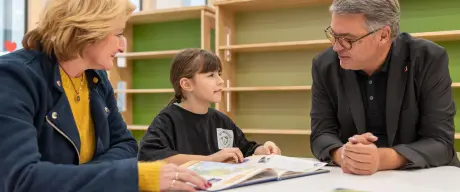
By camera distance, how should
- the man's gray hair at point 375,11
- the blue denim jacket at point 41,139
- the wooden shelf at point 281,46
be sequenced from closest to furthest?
1. the blue denim jacket at point 41,139
2. the man's gray hair at point 375,11
3. the wooden shelf at point 281,46

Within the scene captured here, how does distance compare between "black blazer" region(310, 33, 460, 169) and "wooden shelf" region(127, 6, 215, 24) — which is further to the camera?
"wooden shelf" region(127, 6, 215, 24)

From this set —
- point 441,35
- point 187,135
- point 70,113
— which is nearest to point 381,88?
point 187,135

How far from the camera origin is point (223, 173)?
124 centimetres

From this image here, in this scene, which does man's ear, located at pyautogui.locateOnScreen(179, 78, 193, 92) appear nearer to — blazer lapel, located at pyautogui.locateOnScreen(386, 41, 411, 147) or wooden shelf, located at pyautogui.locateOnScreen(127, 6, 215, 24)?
blazer lapel, located at pyautogui.locateOnScreen(386, 41, 411, 147)

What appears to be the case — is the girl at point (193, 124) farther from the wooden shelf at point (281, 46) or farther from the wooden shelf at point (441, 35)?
the wooden shelf at point (441, 35)

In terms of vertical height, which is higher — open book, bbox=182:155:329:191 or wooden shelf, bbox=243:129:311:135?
open book, bbox=182:155:329:191

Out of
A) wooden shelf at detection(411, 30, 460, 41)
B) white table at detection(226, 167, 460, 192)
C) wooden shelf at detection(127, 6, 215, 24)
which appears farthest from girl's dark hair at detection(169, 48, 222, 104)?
wooden shelf at detection(127, 6, 215, 24)

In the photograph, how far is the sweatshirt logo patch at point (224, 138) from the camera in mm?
2074

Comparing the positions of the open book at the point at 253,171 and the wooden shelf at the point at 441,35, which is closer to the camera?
the open book at the point at 253,171

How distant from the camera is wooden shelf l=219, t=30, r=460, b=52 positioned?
3.32m

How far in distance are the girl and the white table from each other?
57cm

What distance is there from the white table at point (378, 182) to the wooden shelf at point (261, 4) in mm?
2651

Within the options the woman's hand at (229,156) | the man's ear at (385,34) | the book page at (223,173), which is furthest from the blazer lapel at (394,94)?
the book page at (223,173)

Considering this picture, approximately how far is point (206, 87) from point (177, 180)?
43.3 inches
